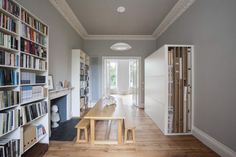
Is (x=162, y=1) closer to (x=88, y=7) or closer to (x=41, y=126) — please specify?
(x=88, y=7)

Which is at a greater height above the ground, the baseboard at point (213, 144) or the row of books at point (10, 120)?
the row of books at point (10, 120)

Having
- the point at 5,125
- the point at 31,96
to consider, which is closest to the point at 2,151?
the point at 5,125

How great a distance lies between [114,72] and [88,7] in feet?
25.5

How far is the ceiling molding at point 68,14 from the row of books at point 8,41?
193 cm

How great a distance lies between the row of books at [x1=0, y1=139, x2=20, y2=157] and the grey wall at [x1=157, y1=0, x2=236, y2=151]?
2.86 m

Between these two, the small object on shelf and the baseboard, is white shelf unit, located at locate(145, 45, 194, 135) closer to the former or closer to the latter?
the baseboard

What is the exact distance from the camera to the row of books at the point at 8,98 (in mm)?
1584

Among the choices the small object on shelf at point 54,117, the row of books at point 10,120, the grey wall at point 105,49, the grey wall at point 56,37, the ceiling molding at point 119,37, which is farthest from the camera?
the grey wall at point 105,49

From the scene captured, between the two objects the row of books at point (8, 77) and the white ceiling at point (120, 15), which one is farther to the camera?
the white ceiling at point (120, 15)

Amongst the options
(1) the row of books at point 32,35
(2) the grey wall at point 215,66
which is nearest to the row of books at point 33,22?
(1) the row of books at point 32,35

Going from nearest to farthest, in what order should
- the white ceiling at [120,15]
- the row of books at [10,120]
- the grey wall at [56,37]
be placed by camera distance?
the row of books at [10,120] → the grey wall at [56,37] → the white ceiling at [120,15]

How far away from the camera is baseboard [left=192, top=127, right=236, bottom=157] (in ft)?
7.15

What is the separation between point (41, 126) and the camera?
94.7 inches

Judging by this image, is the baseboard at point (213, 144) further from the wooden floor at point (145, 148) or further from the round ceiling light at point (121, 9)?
the round ceiling light at point (121, 9)
